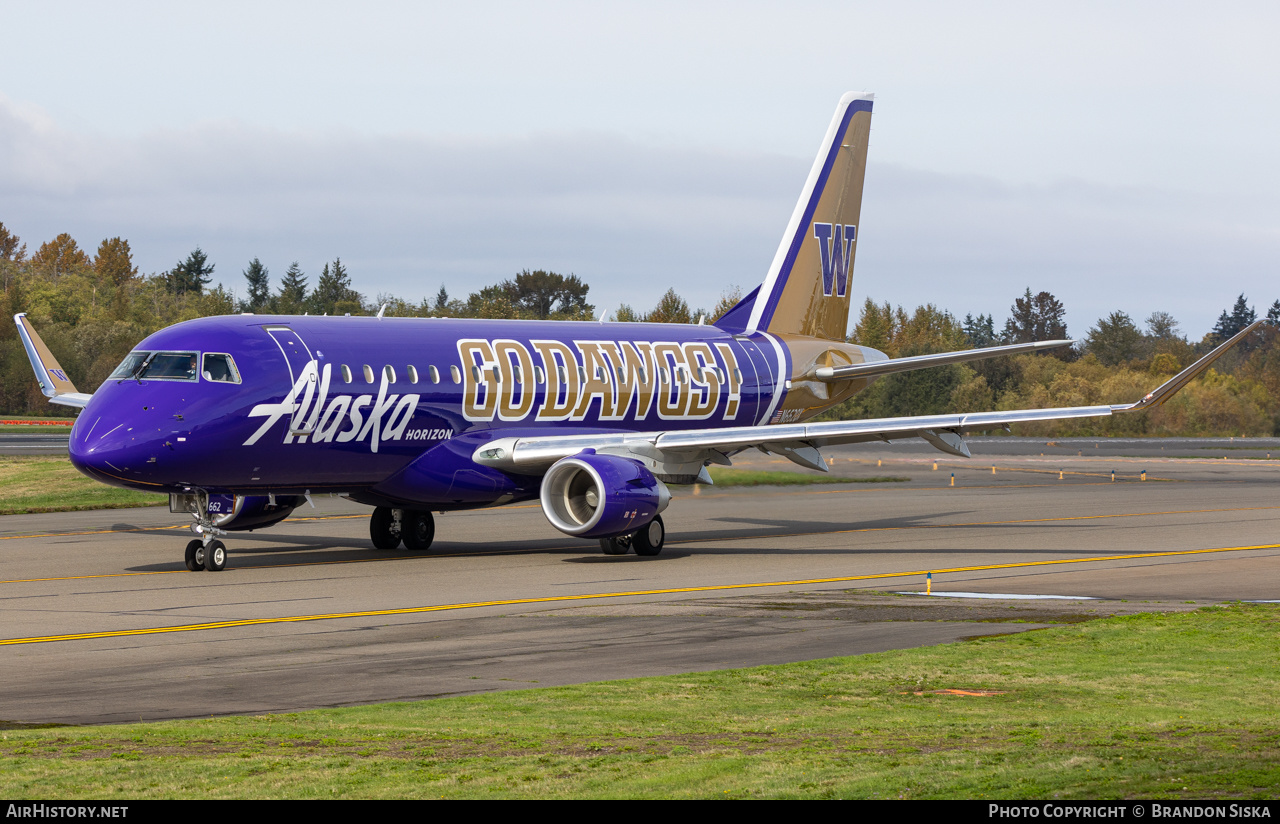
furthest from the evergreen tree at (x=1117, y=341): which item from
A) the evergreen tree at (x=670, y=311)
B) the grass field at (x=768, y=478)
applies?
the grass field at (x=768, y=478)

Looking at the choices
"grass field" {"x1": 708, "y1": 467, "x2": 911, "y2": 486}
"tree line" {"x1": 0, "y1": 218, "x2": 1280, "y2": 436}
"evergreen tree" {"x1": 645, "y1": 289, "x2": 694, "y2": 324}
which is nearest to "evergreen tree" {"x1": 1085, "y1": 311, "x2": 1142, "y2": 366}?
"tree line" {"x1": 0, "y1": 218, "x2": 1280, "y2": 436}

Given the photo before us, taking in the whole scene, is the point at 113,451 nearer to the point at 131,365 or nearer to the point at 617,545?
the point at 131,365

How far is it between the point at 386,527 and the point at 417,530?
2.10ft

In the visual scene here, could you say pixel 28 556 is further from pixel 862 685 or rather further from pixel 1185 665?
pixel 1185 665

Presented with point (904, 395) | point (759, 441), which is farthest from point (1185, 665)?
point (904, 395)

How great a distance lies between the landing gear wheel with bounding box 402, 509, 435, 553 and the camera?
2983 centimetres

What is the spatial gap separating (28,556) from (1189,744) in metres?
23.4

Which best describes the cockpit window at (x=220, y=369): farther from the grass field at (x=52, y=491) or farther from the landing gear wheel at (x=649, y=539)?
the grass field at (x=52, y=491)

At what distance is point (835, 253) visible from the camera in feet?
125

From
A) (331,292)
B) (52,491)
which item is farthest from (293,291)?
(52,491)

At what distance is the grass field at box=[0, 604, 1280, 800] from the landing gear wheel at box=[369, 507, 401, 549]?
1638 cm

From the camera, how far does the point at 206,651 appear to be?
16.3 m

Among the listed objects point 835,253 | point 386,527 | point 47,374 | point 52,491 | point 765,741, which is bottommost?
point 765,741

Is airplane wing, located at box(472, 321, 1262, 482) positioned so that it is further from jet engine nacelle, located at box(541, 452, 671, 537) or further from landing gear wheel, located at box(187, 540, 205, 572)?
landing gear wheel, located at box(187, 540, 205, 572)
